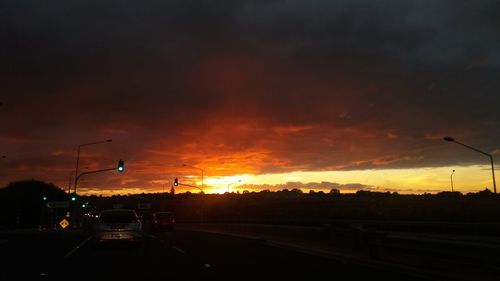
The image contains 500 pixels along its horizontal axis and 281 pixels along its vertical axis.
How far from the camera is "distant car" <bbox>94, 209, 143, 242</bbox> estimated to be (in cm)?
2512

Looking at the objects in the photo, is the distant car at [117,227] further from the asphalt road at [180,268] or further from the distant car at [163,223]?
the distant car at [163,223]

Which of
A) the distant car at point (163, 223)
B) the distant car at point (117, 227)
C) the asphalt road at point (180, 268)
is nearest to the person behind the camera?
the asphalt road at point (180, 268)

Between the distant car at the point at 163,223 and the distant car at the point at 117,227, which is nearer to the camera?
the distant car at the point at 117,227

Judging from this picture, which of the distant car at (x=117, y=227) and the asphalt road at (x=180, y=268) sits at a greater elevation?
the distant car at (x=117, y=227)

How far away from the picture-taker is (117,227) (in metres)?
25.2

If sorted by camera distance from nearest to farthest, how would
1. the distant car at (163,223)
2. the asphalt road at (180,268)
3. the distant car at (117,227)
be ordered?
the asphalt road at (180,268) → the distant car at (117,227) → the distant car at (163,223)

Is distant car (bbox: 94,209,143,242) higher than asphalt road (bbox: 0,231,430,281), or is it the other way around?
distant car (bbox: 94,209,143,242)

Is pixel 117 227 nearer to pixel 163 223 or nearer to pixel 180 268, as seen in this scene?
pixel 180 268

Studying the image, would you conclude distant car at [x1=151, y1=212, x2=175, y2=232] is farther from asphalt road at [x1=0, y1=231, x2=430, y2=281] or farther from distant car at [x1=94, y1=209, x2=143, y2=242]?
asphalt road at [x1=0, y1=231, x2=430, y2=281]

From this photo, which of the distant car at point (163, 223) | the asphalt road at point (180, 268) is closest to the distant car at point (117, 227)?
the asphalt road at point (180, 268)

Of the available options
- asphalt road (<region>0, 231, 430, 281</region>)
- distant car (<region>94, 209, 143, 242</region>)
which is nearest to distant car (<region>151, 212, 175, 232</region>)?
distant car (<region>94, 209, 143, 242</region>)

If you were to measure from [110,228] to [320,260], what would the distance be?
1036cm

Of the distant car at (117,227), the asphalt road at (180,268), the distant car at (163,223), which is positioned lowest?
the asphalt road at (180,268)

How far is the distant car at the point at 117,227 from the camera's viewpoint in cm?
2512
